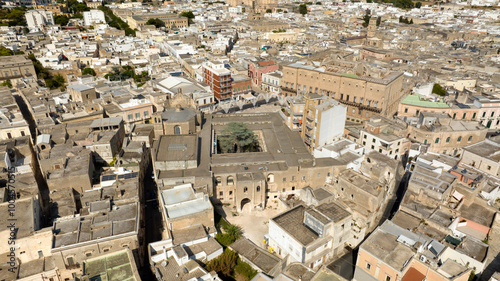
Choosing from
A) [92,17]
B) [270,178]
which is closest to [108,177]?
[270,178]

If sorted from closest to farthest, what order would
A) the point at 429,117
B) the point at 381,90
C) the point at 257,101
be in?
the point at 429,117 < the point at 381,90 < the point at 257,101

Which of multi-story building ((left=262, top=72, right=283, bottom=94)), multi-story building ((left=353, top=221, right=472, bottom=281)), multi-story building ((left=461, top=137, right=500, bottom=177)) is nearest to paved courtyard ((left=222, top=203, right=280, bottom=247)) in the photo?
multi-story building ((left=353, top=221, right=472, bottom=281))

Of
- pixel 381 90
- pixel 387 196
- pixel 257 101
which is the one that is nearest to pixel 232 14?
pixel 257 101

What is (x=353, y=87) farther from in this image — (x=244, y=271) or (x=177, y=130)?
(x=244, y=271)

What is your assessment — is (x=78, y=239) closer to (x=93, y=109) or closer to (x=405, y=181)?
(x=93, y=109)

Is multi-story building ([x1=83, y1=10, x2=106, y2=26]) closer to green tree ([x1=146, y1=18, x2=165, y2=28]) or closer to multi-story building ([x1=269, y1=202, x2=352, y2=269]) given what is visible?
green tree ([x1=146, y1=18, x2=165, y2=28])

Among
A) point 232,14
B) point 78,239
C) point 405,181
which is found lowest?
point 405,181
